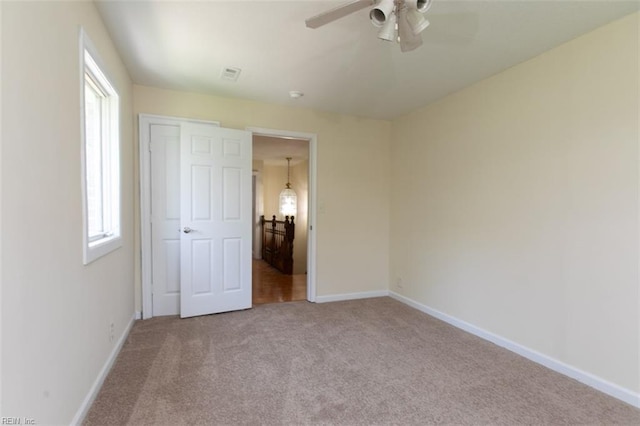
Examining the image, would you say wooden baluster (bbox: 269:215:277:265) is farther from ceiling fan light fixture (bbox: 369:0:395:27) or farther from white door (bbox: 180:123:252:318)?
ceiling fan light fixture (bbox: 369:0:395:27)

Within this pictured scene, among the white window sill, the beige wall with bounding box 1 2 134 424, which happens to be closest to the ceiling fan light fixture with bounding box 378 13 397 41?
the beige wall with bounding box 1 2 134 424

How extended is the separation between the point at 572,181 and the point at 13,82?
10.1ft

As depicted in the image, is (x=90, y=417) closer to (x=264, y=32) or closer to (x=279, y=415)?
(x=279, y=415)

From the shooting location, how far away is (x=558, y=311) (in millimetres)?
2264

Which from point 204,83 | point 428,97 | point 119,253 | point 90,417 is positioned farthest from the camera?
point 428,97

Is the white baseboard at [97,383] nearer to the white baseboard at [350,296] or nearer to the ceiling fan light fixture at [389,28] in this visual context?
the white baseboard at [350,296]

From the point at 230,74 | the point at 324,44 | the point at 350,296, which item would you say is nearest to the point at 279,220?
the point at 350,296

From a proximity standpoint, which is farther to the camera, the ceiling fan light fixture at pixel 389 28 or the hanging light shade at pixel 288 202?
the hanging light shade at pixel 288 202

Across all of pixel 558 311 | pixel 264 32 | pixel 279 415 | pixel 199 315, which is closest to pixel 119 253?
pixel 199 315

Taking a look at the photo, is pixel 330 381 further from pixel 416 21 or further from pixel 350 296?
pixel 416 21

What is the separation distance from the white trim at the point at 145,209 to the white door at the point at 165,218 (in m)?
0.03

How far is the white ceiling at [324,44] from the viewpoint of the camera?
1.88 meters

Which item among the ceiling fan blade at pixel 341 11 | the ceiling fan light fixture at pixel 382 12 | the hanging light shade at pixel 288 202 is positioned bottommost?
the hanging light shade at pixel 288 202

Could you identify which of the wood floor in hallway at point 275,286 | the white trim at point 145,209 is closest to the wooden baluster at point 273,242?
the wood floor in hallway at point 275,286
